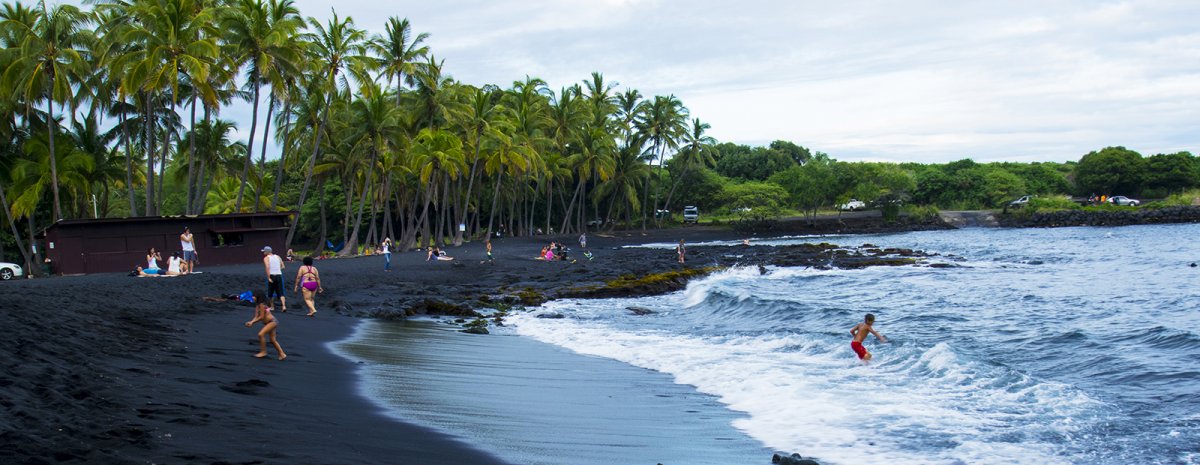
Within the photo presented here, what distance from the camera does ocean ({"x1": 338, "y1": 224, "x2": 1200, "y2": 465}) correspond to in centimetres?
775

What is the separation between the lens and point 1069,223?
68625 mm

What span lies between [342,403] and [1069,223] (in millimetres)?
Answer: 72846

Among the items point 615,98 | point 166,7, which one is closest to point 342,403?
point 166,7

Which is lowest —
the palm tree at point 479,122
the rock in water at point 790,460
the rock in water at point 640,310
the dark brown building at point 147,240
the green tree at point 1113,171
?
the rock in water at point 640,310

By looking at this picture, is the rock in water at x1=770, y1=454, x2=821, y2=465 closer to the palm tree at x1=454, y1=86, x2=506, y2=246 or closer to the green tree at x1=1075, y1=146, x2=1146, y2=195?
the palm tree at x1=454, y1=86, x2=506, y2=246

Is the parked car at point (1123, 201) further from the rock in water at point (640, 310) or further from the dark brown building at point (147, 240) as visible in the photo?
the dark brown building at point (147, 240)

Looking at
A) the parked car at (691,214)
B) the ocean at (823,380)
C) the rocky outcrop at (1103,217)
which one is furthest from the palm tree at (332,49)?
the rocky outcrop at (1103,217)

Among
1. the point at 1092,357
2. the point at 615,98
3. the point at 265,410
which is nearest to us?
the point at 265,410

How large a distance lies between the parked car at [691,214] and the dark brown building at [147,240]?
47743 millimetres

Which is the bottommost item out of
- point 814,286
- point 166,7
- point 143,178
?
point 814,286

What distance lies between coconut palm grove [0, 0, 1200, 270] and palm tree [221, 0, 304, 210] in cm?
7

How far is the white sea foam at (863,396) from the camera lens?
7.85m

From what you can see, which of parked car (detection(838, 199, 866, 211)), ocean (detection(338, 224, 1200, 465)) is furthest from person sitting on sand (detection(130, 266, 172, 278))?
parked car (detection(838, 199, 866, 211))

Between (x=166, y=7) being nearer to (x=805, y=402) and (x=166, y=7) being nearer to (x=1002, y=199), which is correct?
(x=805, y=402)
